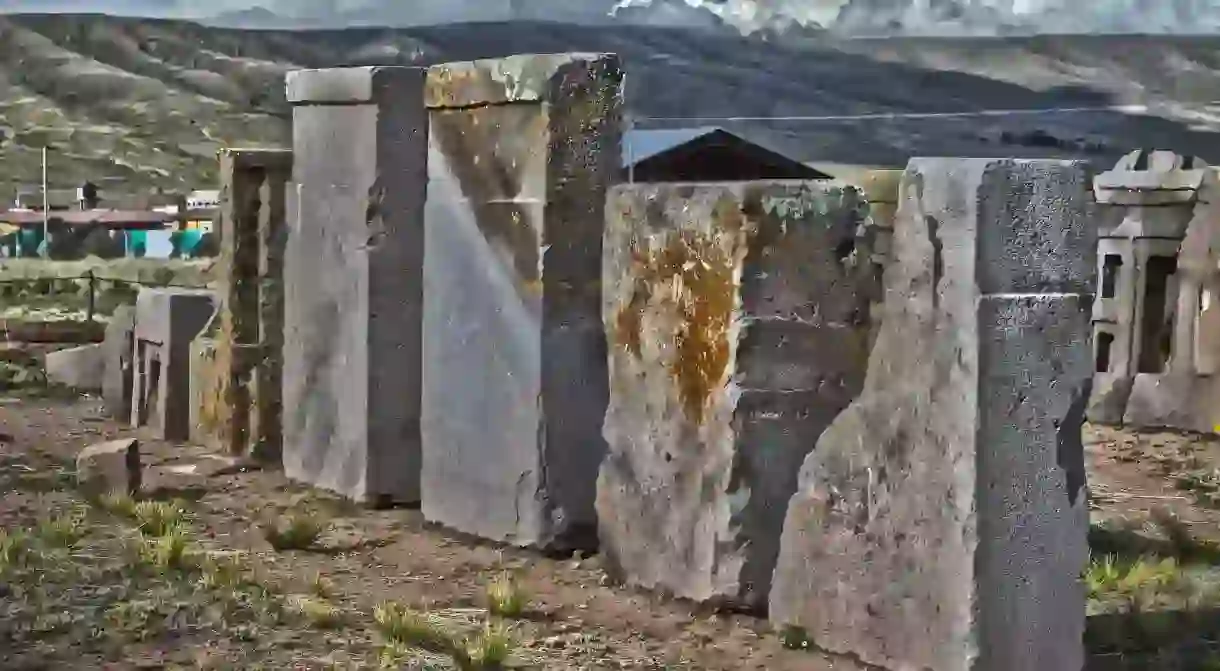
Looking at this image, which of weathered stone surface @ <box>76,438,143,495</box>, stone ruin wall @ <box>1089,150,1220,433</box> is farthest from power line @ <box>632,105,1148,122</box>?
weathered stone surface @ <box>76,438,143,495</box>

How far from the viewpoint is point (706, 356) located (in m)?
4.93

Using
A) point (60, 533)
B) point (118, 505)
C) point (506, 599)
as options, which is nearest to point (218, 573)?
point (60, 533)

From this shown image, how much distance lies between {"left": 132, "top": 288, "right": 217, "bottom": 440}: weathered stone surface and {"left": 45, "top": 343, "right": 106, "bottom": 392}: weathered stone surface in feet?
7.69

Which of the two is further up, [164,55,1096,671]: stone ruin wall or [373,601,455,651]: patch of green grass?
[164,55,1096,671]: stone ruin wall

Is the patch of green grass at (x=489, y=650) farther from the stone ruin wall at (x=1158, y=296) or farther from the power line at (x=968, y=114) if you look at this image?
the power line at (x=968, y=114)

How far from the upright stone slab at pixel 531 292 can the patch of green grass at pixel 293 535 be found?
57cm

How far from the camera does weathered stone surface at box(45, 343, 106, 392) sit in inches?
441

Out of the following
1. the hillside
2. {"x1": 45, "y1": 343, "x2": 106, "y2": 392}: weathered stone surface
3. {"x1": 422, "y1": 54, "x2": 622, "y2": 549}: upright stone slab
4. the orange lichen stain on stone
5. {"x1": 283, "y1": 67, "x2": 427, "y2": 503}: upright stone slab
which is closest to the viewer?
the orange lichen stain on stone

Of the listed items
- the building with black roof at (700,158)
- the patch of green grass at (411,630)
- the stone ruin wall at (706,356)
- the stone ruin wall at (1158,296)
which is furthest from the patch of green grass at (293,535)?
the stone ruin wall at (1158,296)

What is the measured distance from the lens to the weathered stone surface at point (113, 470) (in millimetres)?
6723

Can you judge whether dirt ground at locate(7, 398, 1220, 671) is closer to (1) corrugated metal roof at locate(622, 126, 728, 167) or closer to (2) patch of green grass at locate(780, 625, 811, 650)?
(2) patch of green grass at locate(780, 625, 811, 650)

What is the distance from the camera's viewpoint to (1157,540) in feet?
21.8

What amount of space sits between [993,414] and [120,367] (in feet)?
22.5

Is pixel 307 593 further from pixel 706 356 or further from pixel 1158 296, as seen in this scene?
pixel 1158 296
